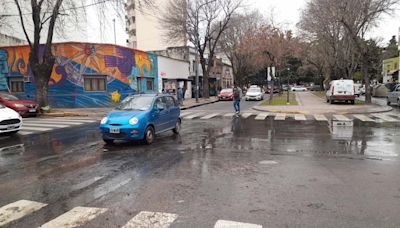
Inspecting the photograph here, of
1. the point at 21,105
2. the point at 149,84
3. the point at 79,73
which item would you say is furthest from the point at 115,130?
the point at 149,84

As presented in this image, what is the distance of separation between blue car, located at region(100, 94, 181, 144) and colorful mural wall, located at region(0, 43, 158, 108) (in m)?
15.7

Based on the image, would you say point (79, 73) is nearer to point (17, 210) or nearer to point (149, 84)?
point (149, 84)

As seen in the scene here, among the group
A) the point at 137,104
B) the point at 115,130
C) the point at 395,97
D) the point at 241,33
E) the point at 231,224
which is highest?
the point at 241,33

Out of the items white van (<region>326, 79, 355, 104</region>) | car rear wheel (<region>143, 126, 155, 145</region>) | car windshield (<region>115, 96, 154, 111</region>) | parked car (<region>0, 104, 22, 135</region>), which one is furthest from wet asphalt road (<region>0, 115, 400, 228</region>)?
white van (<region>326, 79, 355, 104</region>)

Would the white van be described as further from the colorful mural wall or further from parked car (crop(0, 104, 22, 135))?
parked car (crop(0, 104, 22, 135))

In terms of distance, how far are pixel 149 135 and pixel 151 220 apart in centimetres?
608

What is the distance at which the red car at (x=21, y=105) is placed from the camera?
63.9 ft

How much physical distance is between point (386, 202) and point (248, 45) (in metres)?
39.7

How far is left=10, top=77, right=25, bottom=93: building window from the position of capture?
26.5 m

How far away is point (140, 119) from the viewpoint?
9.77 m

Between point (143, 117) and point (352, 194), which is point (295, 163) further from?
point (143, 117)

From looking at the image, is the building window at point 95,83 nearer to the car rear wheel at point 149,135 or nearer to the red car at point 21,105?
the red car at point 21,105

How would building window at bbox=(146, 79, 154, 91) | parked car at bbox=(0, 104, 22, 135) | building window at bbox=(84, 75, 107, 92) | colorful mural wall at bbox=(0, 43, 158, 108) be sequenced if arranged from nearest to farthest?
parked car at bbox=(0, 104, 22, 135)
colorful mural wall at bbox=(0, 43, 158, 108)
building window at bbox=(84, 75, 107, 92)
building window at bbox=(146, 79, 154, 91)

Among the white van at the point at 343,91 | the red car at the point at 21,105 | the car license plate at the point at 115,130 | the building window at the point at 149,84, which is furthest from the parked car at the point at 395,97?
the red car at the point at 21,105
